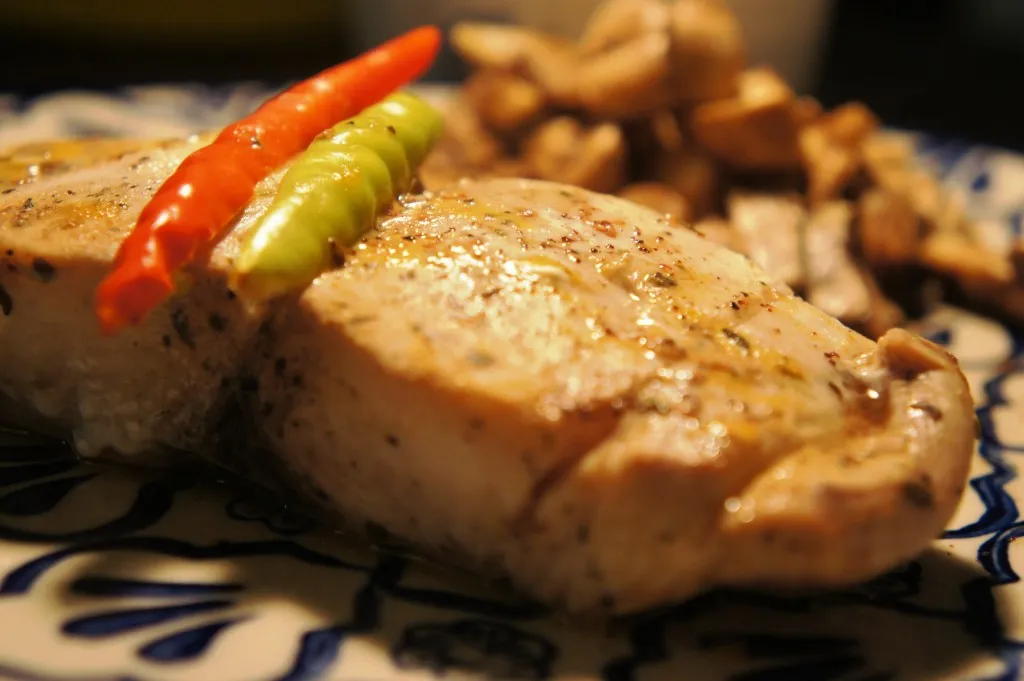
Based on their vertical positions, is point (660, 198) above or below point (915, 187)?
above

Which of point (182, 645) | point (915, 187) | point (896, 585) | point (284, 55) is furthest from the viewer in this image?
point (284, 55)

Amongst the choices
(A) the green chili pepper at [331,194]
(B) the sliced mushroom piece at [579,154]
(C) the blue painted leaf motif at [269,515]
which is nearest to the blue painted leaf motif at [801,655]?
(C) the blue painted leaf motif at [269,515]

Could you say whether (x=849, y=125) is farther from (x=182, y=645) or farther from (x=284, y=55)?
(x=284, y=55)

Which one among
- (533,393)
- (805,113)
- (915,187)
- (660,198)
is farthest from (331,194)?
(915,187)

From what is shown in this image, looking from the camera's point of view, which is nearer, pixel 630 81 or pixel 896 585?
pixel 896 585

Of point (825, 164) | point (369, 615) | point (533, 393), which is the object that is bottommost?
point (825, 164)

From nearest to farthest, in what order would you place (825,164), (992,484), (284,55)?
(992,484), (825,164), (284,55)

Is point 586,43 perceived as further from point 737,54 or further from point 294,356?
point 294,356
